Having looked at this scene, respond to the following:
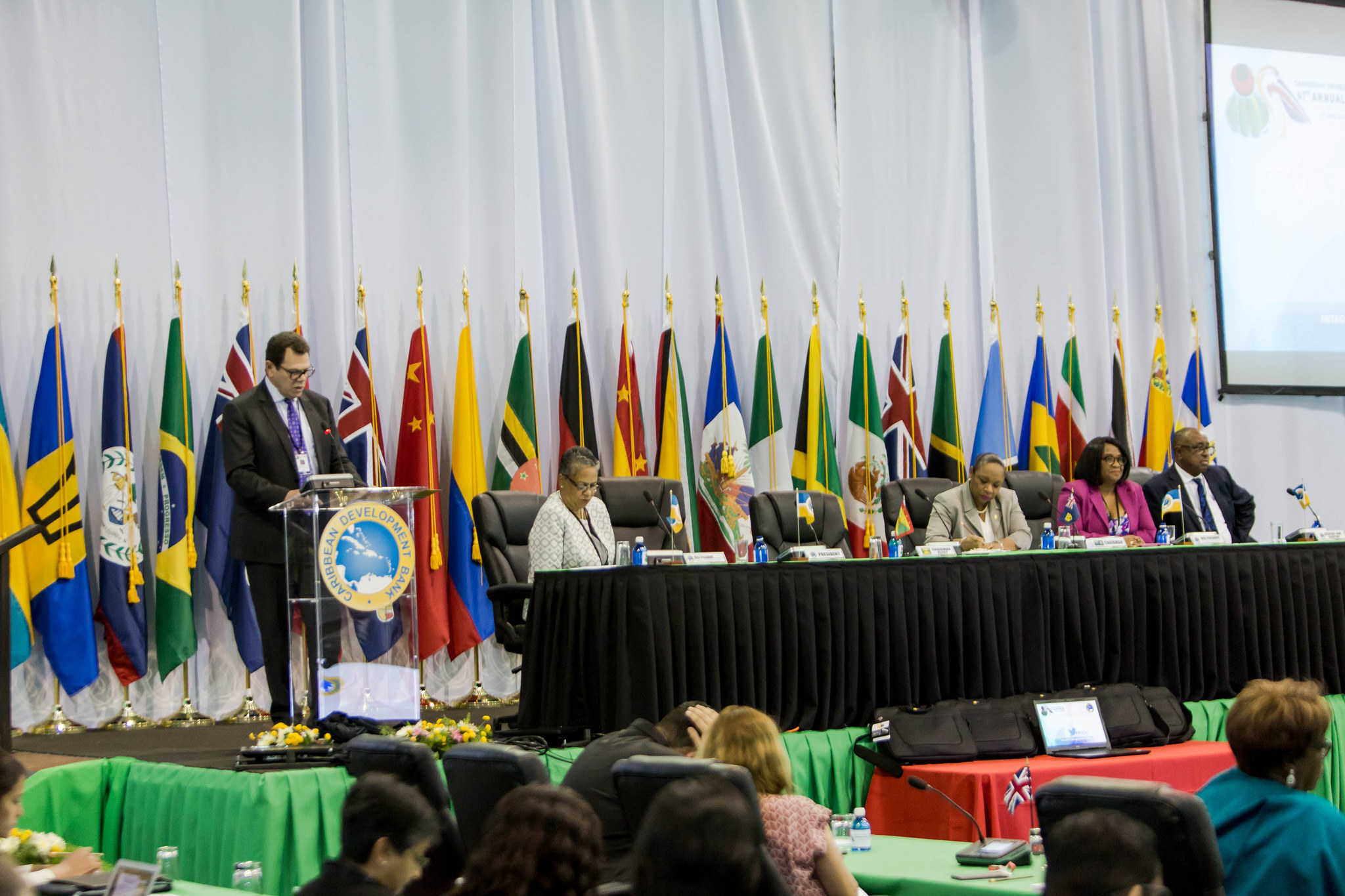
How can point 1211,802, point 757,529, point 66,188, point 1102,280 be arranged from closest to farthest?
point 1211,802 < point 757,529 < point 66,188 < point 1102,280

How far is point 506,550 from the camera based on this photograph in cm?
527

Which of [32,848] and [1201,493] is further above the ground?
[1201,493]

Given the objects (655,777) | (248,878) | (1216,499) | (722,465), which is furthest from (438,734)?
(1216,499)

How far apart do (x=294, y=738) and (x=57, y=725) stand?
8.09ft

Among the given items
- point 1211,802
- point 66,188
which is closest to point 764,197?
point 66,188

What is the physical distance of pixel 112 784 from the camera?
4.25 m

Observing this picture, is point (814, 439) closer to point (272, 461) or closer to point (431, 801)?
point (272, 461)

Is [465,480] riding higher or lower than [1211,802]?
higher

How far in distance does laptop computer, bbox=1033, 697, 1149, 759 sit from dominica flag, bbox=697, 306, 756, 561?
9.20 ft

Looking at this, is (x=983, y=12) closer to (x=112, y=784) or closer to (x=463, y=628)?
(x=463, y=628)

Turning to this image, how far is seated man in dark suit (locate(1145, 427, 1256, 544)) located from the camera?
6.38 metres

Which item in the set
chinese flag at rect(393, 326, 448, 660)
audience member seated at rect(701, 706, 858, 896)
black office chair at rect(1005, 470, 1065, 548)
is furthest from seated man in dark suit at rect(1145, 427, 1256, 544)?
audience member seated at rect(701, 706, 858, 896)

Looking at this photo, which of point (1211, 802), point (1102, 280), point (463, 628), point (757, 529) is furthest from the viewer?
point (1102, 280)

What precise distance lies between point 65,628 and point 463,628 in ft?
5.89
